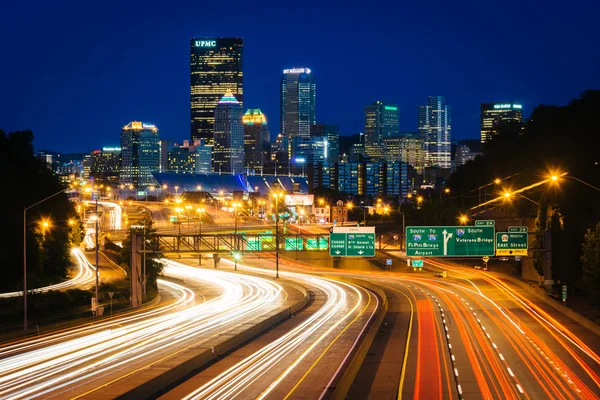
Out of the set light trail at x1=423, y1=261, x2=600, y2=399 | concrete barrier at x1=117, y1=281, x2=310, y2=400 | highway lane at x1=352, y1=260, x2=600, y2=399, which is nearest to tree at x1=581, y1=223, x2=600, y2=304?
light trail at x1=423, y1=261, x2=600, y2=399

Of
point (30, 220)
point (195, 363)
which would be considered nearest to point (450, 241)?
point (195, 363)

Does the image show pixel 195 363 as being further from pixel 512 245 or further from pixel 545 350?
pixel 512 245

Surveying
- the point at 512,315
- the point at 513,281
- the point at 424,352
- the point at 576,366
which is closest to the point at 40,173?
the point at 513,281

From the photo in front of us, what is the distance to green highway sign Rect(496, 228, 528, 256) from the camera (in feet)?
193

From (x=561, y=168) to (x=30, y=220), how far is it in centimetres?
6176

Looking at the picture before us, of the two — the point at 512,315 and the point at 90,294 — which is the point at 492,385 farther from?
the point at 90,294

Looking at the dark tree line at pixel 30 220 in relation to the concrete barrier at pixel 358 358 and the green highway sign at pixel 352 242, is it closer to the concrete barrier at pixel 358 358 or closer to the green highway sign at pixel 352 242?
the green highway sign at pixel 352 242

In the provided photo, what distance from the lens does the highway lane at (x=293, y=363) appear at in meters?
29.5

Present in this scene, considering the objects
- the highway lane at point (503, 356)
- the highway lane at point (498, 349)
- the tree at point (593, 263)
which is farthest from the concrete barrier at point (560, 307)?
the tree at point (593, 263)

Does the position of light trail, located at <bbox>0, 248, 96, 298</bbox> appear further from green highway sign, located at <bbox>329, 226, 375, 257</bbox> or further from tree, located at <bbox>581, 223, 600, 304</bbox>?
tree, located at <bbox>581, 223, 600, 304</bbox>

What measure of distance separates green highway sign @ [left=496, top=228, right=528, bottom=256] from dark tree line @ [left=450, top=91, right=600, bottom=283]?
613 centimetres

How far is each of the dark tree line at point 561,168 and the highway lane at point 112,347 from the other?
26923 millimetres

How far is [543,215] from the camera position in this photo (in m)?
77.7

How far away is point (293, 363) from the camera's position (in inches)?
1428
